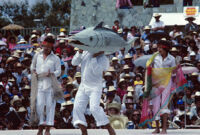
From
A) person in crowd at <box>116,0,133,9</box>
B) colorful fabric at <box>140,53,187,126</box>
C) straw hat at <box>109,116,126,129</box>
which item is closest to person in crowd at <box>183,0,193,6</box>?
person in crowd at <box>116,0,133,9</box>

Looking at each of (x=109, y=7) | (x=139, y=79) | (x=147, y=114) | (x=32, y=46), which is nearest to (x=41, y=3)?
(x=109, y=7)

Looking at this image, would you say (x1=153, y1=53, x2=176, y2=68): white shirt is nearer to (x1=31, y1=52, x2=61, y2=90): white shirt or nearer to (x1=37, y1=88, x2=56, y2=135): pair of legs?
(x1=31, y1=52, x2=61, y2=90): white shirt

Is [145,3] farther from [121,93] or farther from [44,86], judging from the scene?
[44,86]

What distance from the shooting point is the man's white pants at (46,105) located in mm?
12422

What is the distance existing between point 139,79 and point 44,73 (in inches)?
243

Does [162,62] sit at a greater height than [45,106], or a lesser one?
greater

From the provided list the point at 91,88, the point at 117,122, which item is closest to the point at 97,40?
the point at 91,88

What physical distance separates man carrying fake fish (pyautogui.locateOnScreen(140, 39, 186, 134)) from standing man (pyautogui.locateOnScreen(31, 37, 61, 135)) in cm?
207

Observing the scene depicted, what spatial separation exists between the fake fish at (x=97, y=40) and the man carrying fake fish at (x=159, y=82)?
6.27 ft

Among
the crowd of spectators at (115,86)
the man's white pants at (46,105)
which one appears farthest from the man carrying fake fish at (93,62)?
the crowd of spectators at (115,86)

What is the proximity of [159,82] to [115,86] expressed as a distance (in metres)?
Result: 5.55

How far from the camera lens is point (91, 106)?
36.8 ft

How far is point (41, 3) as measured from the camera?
208 ft

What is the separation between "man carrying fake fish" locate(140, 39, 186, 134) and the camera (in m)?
13.0
